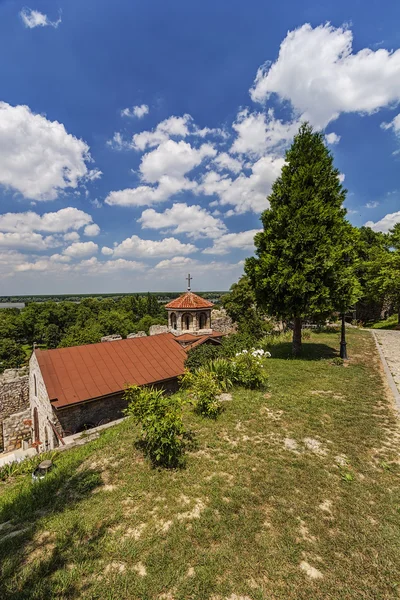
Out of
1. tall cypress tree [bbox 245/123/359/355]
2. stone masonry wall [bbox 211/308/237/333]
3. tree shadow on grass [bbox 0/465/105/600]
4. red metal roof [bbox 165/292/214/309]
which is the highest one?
tall cypress tree [bbox 245/123/359/355]

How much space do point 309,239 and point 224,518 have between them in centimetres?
1030

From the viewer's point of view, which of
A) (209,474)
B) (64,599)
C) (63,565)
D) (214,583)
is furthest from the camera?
(209,474)

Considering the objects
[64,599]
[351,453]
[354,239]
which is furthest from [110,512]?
[354,239]

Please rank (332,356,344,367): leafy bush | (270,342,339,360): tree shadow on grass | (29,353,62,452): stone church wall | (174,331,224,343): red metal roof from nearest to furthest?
(29,353,62,452): stone church wall, (332,356,344,367): leafy bush, (270,342,339,360): tree shadow on grass, (174,331,224,343): red metal roof

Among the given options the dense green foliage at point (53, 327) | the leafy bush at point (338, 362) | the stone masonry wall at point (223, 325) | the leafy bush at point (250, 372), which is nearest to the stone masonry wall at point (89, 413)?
the leafy bush at point (250, 372)

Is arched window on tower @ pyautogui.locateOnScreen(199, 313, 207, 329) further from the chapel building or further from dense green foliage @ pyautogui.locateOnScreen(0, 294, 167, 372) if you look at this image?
dense green foliage @ pyautogui.locateOnScreen(0, 294, 167, 372)

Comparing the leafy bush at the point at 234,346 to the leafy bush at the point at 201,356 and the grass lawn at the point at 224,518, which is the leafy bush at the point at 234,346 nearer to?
the leafy bush at the point at 201,356

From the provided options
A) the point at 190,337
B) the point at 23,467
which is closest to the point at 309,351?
the point at 190,337

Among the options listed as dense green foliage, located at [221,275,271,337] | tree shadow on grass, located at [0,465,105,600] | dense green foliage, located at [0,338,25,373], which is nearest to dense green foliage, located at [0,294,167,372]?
dense green foliage, located at [0,338,25,373]

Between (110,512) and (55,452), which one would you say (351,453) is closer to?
(110,512)

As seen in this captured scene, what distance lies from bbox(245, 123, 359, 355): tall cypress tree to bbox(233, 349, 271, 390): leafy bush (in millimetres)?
3727

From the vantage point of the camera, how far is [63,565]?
339 centimetres

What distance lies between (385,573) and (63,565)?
4.20 metres

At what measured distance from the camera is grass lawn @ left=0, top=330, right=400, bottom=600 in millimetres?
3178
